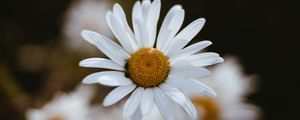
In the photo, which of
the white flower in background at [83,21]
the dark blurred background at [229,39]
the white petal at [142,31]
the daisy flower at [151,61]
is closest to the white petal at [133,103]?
the daisy flower at [151,61]

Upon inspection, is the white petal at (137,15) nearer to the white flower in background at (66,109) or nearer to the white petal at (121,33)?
the white petal at (121,33)

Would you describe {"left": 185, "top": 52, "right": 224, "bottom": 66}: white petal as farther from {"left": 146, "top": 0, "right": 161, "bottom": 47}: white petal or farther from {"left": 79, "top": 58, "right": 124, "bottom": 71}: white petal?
{"left": 79, "top": 58, "right": 124, "bottom": 71}: white petal

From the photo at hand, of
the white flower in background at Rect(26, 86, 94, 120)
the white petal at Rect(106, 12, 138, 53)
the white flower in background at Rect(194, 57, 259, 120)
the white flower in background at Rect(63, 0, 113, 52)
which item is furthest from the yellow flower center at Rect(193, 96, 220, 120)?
the white petal at Rect(106, 12, 138, 53)

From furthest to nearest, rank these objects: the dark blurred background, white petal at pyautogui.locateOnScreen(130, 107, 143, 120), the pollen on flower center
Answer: the dark blurred background → the pollen on flower center → white petal at pyautogui.locateOnScreen(130, 107, 143, 120)

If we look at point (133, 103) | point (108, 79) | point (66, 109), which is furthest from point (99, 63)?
point (66, 109)

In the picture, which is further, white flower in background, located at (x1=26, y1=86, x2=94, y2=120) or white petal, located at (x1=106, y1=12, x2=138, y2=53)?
white flower in background, located at (x1=26, y1=86, x2=94, y2=120)

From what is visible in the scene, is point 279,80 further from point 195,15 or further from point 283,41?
point 195,15

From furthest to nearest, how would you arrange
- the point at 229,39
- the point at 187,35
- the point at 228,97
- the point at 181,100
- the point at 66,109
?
the point at 229,39 < the point at 228,97 < the point at 66,109 < the point at 187,35 < the point at 181,100

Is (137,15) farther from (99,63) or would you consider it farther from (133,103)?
(133,103)
